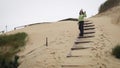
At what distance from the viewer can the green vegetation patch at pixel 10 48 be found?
47.2 feet

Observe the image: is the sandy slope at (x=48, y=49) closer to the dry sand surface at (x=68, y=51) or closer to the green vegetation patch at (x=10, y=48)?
the dry sand surface at (x=68, y=51)

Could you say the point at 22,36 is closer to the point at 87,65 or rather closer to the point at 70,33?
the point at 70,33

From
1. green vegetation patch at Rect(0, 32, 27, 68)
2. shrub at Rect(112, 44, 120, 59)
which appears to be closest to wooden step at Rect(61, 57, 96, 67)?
shrub at Rect(112, 44, 120, 59)

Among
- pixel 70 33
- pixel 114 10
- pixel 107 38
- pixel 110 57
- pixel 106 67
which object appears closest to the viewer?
pixel 106 67

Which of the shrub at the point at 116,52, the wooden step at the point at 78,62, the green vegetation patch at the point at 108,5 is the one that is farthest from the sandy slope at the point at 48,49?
the green vegetation patch at the point at 108,5

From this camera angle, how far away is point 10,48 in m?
17.3

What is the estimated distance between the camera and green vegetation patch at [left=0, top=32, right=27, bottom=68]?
47.2ft

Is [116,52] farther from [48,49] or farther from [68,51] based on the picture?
[48,49]

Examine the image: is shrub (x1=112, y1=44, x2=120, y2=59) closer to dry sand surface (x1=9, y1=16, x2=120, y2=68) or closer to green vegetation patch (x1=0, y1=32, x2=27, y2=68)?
dry sand surface (x1=9, y1=16, x2=120, y2=68)

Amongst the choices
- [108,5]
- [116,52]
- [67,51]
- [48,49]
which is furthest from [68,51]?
[108,5]

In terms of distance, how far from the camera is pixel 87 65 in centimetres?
1223

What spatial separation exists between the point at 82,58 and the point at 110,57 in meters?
1.24

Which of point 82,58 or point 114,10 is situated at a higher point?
point 114,10

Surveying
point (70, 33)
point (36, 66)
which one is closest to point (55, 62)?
point (36, 66)
